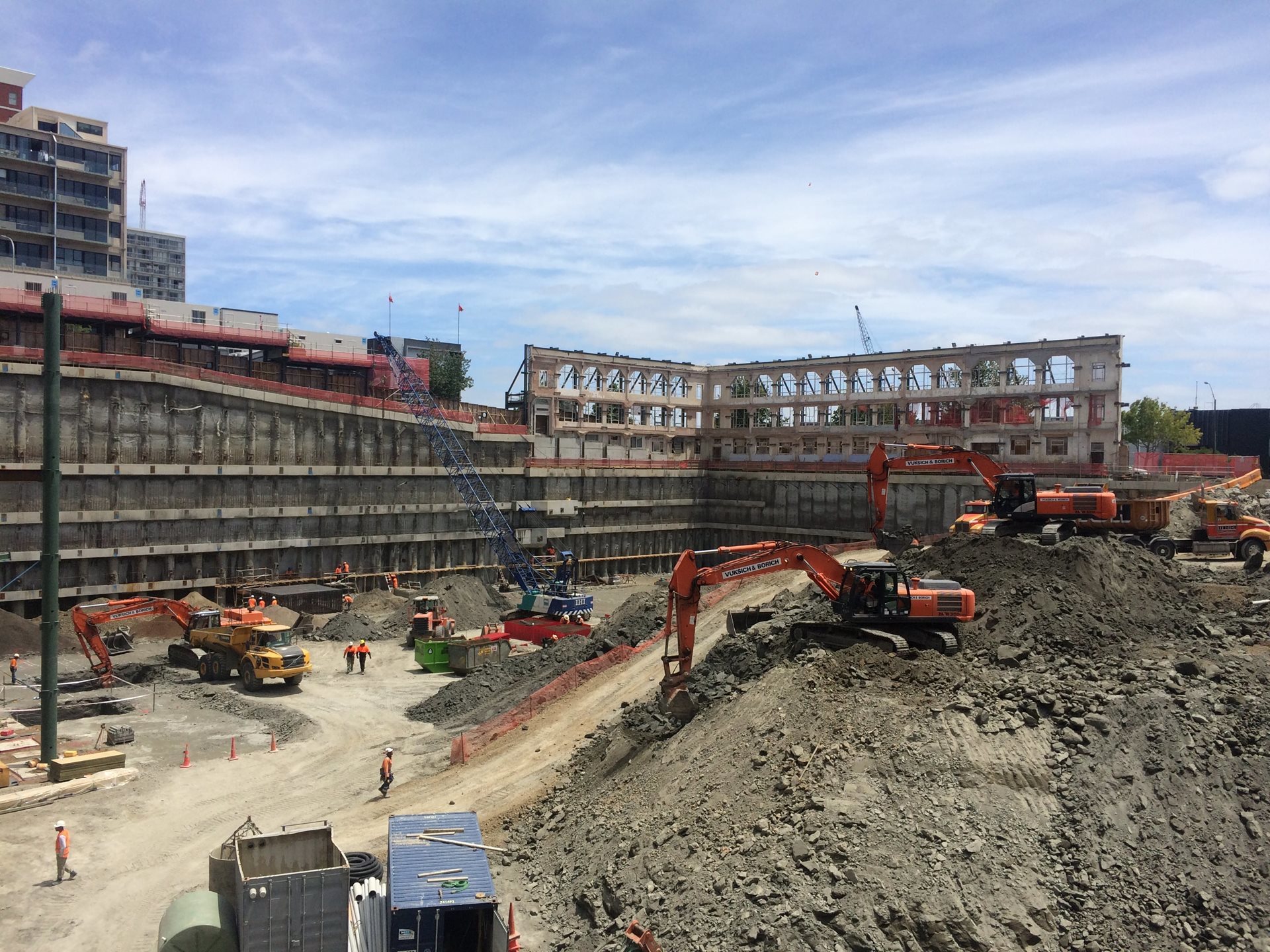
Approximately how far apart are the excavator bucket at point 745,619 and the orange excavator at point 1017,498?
4472mm

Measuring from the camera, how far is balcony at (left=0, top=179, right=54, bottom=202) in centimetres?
6456

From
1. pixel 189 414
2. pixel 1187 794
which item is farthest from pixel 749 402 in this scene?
pixel 1187 794

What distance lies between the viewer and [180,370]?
43.2 m

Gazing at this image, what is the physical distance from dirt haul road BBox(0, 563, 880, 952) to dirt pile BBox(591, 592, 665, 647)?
5.11ft

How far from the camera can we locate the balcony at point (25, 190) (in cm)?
6456

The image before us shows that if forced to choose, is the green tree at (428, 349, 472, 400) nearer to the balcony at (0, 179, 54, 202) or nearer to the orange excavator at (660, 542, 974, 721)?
the balcony at (0, 179, 54, 202)

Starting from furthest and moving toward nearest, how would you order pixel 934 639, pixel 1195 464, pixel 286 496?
pixel 1195 464, pixel 286 496, pixel 934 639

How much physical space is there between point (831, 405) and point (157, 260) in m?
109

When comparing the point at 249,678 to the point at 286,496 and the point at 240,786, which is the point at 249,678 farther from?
the point at 286,496

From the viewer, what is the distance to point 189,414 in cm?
4316

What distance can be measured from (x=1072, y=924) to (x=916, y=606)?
7.51m

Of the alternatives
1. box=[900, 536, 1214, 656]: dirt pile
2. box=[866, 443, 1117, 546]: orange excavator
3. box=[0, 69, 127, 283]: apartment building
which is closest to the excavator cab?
box=[866, 443, 1117, 546]: orange excavator

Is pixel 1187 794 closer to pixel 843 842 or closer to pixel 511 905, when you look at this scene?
pixel 843 842

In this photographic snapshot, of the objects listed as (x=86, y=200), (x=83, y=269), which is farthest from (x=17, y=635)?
(x=86, y=200)
